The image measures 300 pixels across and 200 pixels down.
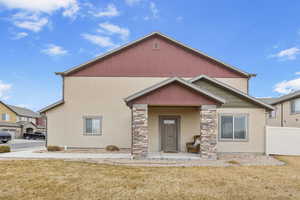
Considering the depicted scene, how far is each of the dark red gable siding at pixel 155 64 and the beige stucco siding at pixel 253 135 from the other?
329cm

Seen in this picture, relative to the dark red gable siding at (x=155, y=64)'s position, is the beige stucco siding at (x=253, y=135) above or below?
below

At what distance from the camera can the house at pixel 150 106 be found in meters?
12.4

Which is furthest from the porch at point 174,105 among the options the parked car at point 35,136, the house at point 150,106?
the parked car at point 35,136

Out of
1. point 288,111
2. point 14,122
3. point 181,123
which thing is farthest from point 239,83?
point 14,122

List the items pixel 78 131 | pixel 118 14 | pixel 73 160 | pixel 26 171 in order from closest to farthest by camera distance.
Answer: pixel 26 171, pixel 73 160, pixel 78 131, pixel 118 14

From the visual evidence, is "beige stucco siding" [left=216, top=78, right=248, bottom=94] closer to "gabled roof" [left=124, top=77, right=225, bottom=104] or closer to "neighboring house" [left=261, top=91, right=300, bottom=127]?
"gabled roof" [left=124, top=77, right=225, bottom=104]

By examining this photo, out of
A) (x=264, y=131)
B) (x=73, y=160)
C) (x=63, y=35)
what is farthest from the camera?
(x=63, y=35)

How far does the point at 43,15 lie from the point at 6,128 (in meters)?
26.6

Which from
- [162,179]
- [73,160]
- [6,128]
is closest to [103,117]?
[73,160]

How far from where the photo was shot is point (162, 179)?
6914 mm

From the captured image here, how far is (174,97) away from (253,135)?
5.70m

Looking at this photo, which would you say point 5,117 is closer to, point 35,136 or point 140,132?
point 35,136

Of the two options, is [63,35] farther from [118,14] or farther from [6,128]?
[6,128]

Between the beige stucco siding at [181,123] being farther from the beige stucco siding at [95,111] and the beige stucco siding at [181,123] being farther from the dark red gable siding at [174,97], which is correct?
the dark red gable siding at [174,97]
